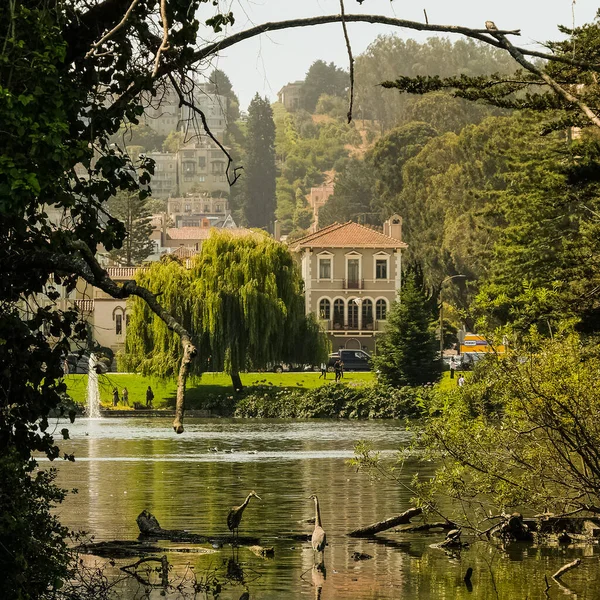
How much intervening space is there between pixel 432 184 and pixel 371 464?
108629mm

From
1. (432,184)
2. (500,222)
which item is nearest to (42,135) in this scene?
(500,222)

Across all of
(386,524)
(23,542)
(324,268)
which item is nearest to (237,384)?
(324,268)

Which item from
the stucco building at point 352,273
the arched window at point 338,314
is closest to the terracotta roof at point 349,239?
the stucco building at point 352,273

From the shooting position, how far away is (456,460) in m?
22.3

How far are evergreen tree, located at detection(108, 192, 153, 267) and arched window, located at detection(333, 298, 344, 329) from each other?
2660cm

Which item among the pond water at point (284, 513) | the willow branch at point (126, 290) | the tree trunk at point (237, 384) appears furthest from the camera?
the tree trunk at point (237, 384)

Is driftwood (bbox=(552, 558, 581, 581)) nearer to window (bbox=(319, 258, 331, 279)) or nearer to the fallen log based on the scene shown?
the fallen log

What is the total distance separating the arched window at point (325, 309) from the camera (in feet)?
367

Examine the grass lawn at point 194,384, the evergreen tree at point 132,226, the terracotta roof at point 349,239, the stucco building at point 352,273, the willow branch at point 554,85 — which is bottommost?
the grass lawn at point 194,384

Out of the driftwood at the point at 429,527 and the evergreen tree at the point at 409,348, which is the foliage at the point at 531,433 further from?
the evergreen tree at the point at 409,348

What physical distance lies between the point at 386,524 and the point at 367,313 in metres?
88.1

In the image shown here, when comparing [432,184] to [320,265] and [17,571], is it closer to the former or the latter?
[320,265]

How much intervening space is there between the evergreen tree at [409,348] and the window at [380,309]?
36251 mm

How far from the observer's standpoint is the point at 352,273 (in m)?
110
